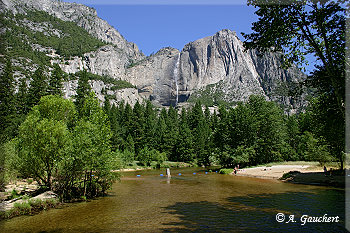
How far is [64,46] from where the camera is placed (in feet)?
497

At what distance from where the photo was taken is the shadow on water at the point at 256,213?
34.1 feet

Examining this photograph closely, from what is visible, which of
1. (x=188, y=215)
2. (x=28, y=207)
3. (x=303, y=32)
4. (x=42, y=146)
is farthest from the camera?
(x=42, y=146)

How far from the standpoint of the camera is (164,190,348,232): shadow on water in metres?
10.4

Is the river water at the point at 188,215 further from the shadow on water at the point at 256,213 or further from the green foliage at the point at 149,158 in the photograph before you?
the green foliage at the point at 149,158

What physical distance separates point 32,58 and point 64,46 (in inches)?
1670

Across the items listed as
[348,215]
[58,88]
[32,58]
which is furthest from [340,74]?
[32,58]

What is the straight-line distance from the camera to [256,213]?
12.9 metres

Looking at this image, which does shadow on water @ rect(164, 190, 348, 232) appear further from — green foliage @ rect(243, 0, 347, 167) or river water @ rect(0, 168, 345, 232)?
green foliage @ rect(243, 0, 347, 167)

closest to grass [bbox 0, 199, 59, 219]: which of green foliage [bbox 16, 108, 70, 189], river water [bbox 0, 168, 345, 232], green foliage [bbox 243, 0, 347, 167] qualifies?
river water [bbox 0, 168, 345, 232]

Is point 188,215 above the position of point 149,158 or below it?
above

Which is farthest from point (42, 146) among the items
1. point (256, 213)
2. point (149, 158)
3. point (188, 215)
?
point (149, 158)

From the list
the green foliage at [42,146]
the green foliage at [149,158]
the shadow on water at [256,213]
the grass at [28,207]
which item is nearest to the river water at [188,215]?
the shadow on water at [256,213]

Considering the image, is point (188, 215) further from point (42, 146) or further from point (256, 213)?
point (42, 146)

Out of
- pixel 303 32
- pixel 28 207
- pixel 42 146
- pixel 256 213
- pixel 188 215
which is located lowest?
pixel 28 207
